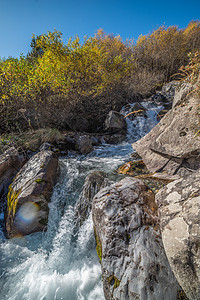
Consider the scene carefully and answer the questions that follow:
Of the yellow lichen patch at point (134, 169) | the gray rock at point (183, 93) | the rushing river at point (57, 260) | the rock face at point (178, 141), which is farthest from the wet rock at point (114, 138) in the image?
the gray rock at point (183, 93)

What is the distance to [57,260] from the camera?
2467 mm

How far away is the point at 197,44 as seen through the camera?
483 inches

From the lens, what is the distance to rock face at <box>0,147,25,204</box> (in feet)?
12.6

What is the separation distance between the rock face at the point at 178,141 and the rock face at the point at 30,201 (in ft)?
8.89

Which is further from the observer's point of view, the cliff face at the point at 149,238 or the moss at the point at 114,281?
the moss at the point at 114,281

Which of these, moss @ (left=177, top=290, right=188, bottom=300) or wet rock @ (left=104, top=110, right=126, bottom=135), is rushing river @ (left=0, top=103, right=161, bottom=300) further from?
wet rock @ (left=104, top=110, right=126, bottom=135)

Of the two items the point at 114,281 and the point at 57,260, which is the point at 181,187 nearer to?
the point at 114,281

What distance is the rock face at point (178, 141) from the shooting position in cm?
275

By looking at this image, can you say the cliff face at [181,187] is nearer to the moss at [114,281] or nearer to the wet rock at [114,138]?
the moss at [114,281]

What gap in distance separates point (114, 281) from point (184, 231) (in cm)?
98

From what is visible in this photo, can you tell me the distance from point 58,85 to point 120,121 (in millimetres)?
3708

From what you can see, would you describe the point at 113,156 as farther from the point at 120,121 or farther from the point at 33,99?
the point at 33,99

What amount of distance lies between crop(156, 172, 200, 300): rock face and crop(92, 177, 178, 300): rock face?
0.62ft

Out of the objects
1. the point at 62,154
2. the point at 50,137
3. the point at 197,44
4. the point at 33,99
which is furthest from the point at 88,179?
the point at 197,44
